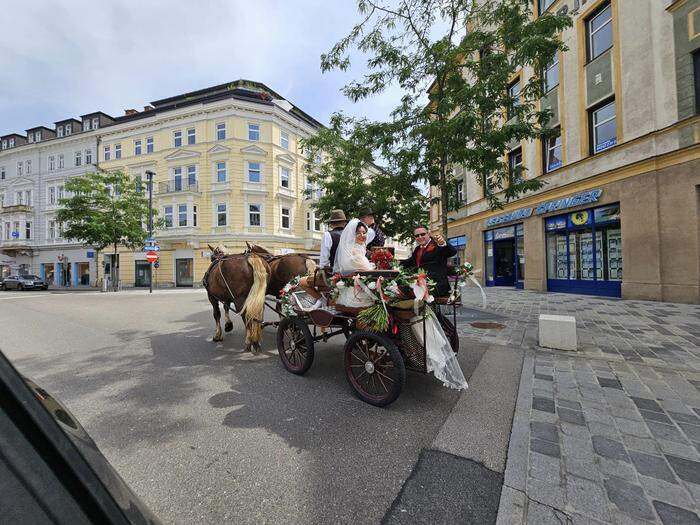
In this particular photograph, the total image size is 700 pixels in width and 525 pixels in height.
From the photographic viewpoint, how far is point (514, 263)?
15219 mm

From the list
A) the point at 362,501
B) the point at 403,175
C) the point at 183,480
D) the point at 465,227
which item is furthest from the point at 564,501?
the point at 465,227

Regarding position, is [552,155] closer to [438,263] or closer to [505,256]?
[505,256]

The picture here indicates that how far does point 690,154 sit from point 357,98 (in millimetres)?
9613

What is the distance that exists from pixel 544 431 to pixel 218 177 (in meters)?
27.0

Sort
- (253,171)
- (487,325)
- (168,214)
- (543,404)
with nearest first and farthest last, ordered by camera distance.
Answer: (543,404), (487,325), (253,171), (168,214)

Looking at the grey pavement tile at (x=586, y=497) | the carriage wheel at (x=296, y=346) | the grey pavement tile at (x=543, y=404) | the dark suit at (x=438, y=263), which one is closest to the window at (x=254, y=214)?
the carriage wheel at (x=296, y=346)

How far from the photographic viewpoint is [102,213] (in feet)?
66.7

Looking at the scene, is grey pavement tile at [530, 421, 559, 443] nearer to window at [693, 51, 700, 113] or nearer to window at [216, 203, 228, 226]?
window at [693, 51, 700, 113]

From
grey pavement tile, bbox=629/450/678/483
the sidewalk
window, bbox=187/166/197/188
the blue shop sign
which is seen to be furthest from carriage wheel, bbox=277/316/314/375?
window, bbox=187/166/197/188

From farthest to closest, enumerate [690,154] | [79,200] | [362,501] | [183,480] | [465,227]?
[79,200] < [465,227] < [690,154] < [183,480] < [362,501]

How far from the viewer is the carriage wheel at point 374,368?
9.75 feet

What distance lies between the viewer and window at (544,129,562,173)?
1284 centimetres

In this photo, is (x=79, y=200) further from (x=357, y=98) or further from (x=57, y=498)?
(x=57, y=498)

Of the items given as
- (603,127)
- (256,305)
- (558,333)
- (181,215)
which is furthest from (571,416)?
(181,215)
